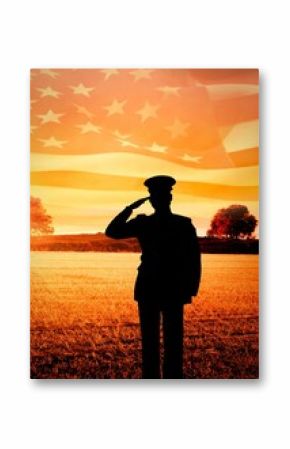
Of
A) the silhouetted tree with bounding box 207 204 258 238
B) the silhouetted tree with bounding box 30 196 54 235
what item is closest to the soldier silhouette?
the silhouetted tree with bounding box 207 204 258 238

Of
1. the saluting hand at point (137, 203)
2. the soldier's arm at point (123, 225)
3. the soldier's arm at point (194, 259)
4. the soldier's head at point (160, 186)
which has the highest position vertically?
the soldier's head at point (160, 186)

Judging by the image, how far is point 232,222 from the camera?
3.44 metres

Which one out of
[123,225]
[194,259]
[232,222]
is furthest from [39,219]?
[232,222]

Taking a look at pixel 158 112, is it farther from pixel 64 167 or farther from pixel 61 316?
pixel 61 316

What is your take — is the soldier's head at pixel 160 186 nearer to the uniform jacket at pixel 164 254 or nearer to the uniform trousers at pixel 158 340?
the uniform jacket at pixel 164 254

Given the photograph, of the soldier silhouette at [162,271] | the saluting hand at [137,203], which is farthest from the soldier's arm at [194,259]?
the saluting hand at [137,203]

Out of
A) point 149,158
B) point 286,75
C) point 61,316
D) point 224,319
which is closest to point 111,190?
point 149,158

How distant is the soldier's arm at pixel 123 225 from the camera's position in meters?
3.44

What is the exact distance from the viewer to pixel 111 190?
3439 mm

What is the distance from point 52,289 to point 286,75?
6.05 feet

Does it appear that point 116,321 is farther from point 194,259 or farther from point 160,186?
point 160,186

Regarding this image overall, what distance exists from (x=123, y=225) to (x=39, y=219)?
48 cm
